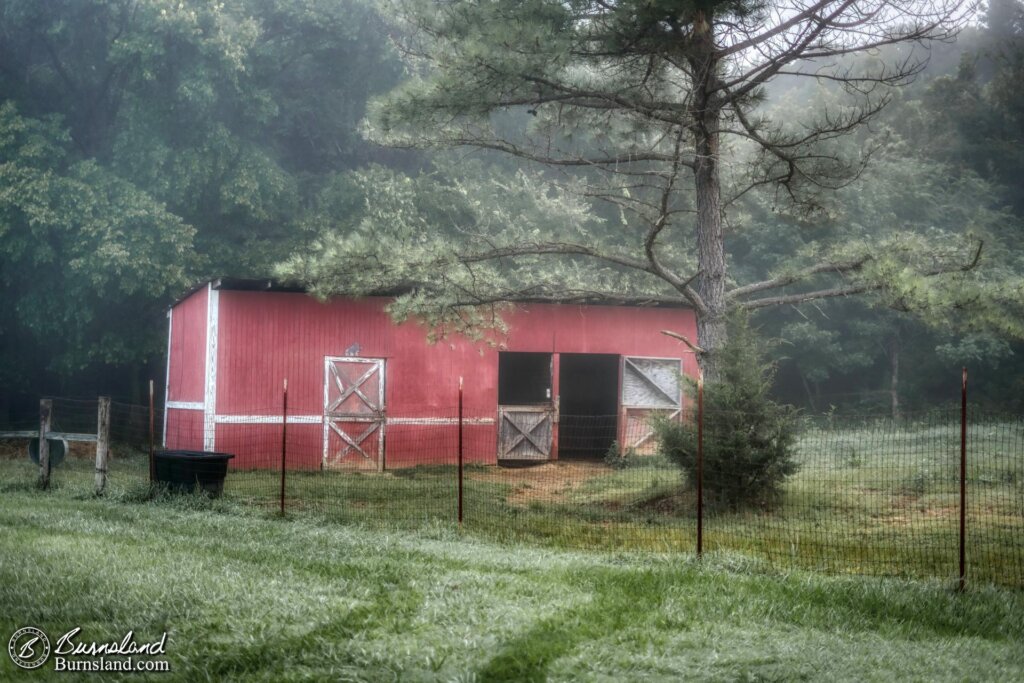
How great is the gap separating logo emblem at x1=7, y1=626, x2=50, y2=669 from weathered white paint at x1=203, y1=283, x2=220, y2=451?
10985 mm

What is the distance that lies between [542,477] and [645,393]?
4.67 m

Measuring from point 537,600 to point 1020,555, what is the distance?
4.69m

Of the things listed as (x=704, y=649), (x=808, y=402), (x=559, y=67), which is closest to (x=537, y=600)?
(x=704, y=649)

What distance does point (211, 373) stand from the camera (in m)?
16.8

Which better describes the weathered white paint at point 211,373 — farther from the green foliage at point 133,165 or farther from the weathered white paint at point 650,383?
the weathered white paint at point 650,383

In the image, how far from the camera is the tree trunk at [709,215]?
503 inches

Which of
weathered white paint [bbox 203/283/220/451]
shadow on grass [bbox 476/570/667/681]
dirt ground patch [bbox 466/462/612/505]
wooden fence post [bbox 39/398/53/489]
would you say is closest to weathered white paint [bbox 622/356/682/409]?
dirt ground patch [bbox 466/462/612/505]

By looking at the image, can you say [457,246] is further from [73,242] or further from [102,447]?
[73,242]

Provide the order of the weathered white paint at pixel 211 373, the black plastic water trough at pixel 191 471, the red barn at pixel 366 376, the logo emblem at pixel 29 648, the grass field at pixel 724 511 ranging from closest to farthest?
the logo emblem at pixel 29 648 → the grass field at pixel 724 511 → the black plastic water trough at pixel 191 471 → the weathered white paint at pixel 211 373 → the red barn at pixel 366 376

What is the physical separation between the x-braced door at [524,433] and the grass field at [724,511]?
2431 mm

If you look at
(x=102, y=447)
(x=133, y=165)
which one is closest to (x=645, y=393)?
(x=102, y=447)

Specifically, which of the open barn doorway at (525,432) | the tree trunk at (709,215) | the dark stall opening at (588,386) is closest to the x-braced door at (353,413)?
the open barn doorway at (525,432)

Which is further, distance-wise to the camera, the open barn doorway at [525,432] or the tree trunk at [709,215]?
the open barn doorway at [525,432]

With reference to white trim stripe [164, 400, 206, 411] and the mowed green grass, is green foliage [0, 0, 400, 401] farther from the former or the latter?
the mowed green grass
